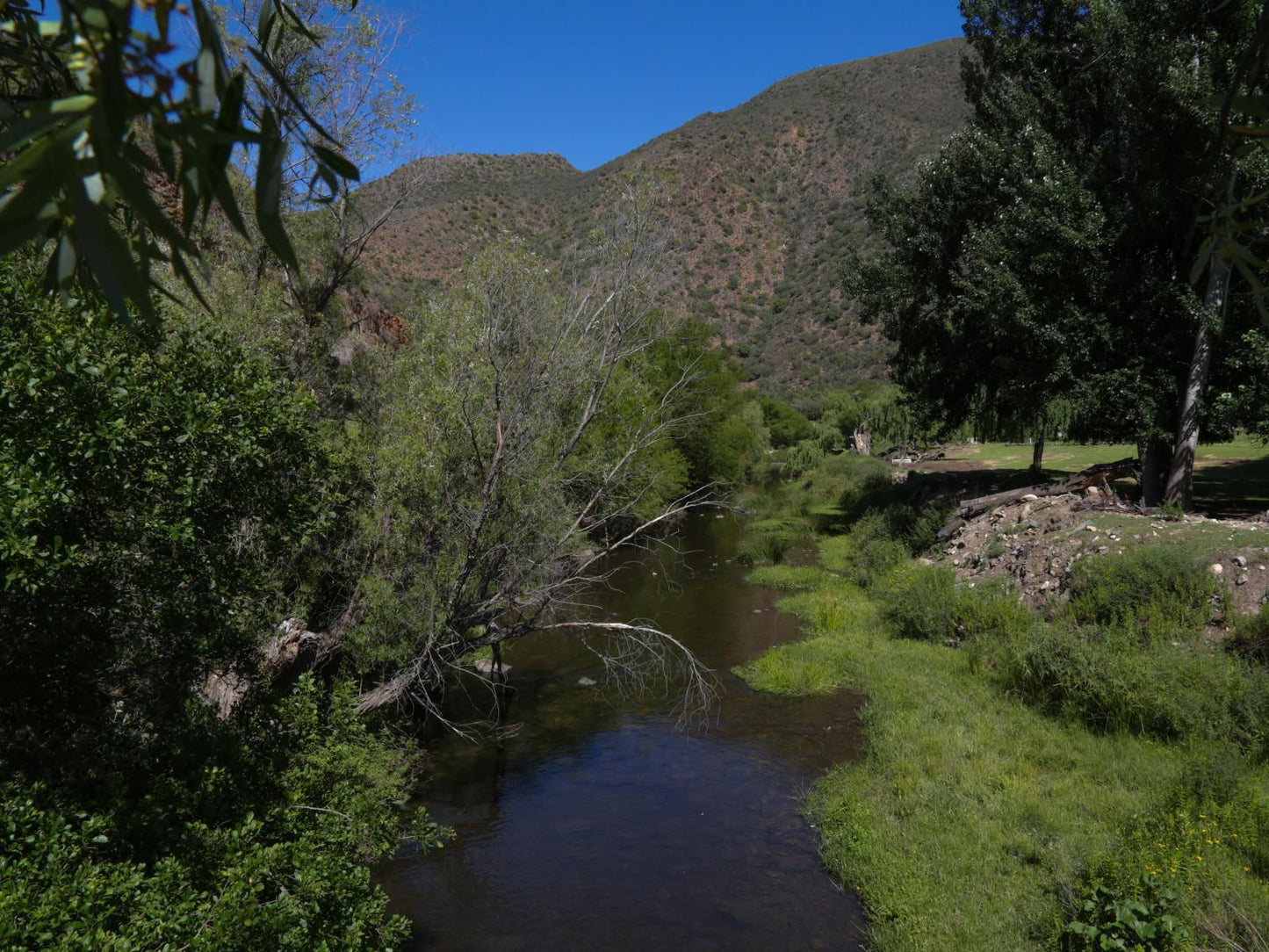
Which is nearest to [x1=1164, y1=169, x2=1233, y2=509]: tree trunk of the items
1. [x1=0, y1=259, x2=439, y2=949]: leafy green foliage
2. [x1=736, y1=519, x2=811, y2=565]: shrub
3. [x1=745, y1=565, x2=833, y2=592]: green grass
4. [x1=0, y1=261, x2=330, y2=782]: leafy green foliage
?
[x1=745, y1=565, x2=833, y2=592]: green grass

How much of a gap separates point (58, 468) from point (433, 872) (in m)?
6.31

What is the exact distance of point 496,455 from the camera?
11234 mm

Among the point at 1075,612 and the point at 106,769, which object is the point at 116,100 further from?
the point at 1075,612

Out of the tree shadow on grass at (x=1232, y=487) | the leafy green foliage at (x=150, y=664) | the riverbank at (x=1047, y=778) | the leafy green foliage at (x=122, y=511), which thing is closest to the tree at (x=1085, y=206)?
the tree shadow on grass at (x=1232, y=487)

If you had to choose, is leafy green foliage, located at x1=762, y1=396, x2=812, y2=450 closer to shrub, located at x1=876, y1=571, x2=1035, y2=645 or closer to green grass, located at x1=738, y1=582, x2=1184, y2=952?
shrub, located at x1=876, y1=571, x2=1035, y2=645

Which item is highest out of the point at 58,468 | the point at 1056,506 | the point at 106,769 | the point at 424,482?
the point at 58,468

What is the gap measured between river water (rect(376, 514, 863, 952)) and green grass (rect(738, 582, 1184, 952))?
48 centimetres

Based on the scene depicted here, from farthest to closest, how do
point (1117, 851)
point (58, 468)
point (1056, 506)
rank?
point (1056, 506)
point (1117, 851)
point (58, 468)

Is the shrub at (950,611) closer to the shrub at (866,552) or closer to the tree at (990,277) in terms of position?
the shrub at (866,552)

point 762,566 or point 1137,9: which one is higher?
point 1137,9

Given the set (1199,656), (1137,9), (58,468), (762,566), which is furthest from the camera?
(762,566)

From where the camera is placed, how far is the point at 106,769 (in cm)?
586

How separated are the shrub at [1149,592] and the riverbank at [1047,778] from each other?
1.6 inches

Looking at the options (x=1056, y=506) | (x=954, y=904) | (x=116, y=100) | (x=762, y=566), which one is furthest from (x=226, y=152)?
(x=762, y=566)
